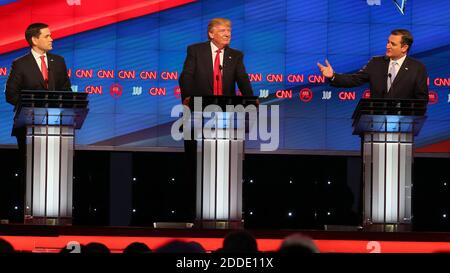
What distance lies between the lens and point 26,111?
9.92 m

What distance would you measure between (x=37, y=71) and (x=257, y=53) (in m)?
3.09

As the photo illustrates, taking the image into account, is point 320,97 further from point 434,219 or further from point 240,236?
point 240,236

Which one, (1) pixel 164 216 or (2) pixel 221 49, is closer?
(2) pixel 221 49

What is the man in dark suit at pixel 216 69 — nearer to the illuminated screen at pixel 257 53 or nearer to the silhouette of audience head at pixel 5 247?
the illuminated screen at pixel 257 53

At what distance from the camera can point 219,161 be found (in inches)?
400

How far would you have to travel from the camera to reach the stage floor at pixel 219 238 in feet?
30.8

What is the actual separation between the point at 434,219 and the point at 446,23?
2279 millimetres

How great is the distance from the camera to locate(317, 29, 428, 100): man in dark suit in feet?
34.2

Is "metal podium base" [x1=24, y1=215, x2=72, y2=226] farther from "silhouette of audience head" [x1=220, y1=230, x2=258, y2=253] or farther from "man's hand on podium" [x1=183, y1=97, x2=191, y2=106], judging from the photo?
"silhouette of audience head" [x1=220, y1=230, x2=258, y2=253]

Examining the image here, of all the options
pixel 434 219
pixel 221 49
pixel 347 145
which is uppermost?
pixel 221 49

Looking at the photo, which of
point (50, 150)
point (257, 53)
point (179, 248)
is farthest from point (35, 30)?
point (179, 248)

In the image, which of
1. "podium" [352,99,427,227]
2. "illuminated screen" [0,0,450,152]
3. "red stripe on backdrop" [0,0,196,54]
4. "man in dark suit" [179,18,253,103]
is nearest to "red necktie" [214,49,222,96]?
"man in dark suit" [179,18,253,103]

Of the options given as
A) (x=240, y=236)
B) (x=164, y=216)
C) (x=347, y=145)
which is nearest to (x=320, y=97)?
(x=347, y=145)

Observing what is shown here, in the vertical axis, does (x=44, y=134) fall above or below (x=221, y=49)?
below
